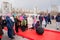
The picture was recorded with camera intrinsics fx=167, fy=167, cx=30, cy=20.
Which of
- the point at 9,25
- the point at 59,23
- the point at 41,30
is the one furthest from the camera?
the point at 59,23

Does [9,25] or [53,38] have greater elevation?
[9,25]

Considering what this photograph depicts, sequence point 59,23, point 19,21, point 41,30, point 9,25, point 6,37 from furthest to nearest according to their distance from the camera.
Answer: point 59,23 → point 19,21 → point 41,30 → point 6,37 → point 9,25

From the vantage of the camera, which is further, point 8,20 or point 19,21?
point 19,21

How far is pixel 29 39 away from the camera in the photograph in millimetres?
8562

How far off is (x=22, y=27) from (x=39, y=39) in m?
3.34

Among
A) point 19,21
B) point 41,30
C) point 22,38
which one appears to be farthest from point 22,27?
point 22,38

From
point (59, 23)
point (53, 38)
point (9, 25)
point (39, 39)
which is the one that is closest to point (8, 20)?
point (9, 25)

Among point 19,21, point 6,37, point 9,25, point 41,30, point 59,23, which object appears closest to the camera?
point 9,25

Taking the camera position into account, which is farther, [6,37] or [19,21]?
[19,21]

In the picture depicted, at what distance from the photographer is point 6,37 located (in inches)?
363

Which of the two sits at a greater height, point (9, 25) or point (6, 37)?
point (9, 25)

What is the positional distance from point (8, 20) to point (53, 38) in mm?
2537

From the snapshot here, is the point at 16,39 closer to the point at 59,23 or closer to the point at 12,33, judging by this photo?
the point at 12,33

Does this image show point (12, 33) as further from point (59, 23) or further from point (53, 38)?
point (59, 23)
